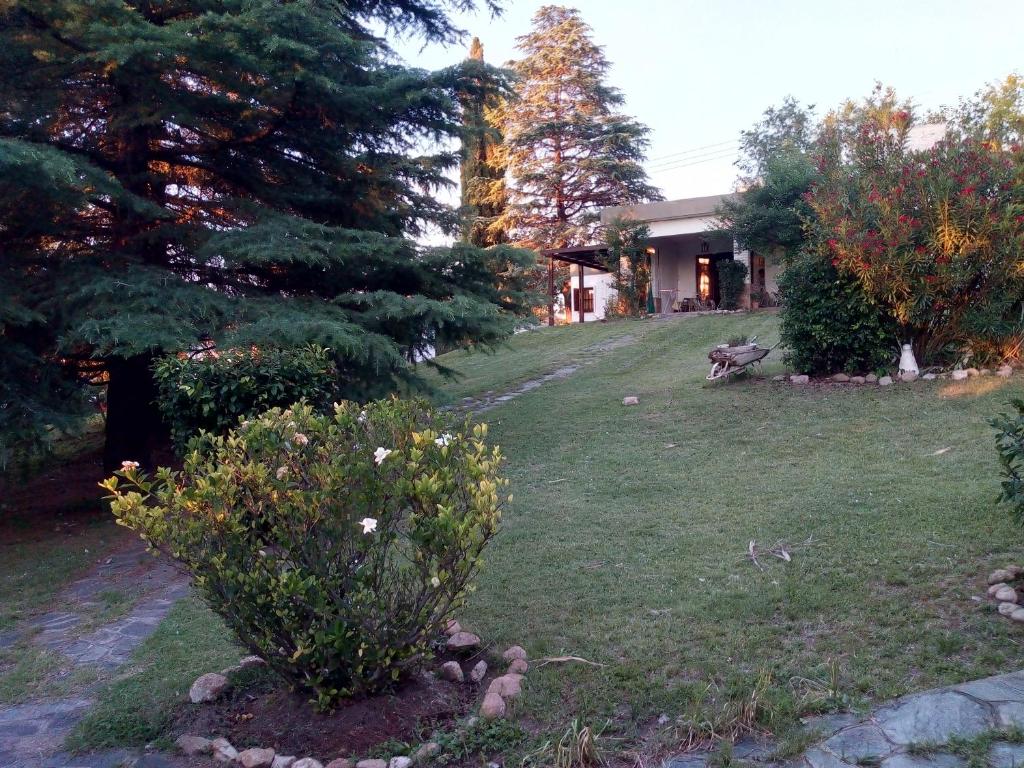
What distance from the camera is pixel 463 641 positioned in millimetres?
4277

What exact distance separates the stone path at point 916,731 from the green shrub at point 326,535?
1.27 m

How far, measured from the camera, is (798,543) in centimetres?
549

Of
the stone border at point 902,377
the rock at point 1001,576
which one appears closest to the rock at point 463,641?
the rock at point 1001,576

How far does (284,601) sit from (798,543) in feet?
11.9

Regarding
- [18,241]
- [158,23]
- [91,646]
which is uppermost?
[158,23]

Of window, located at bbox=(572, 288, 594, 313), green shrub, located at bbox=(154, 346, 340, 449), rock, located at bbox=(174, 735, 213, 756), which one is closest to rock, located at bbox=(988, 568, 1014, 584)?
rock, located at bbox=(174, 735, 213, 756)

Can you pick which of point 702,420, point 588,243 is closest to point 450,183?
point 702,420

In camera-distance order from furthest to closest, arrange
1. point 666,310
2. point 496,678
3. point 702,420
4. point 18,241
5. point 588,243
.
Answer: point 588,243 → point 666,310 → point 702,420 → point 18,241 → point 496,678

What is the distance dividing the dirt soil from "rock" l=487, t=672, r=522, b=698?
132 mm

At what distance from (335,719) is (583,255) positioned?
24.6m

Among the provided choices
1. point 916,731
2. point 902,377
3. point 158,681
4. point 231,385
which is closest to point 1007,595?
point 916,731

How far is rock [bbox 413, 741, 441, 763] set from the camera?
3.32m

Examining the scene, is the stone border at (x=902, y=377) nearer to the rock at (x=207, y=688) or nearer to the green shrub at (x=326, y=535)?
the green shrub at (x=326, y=535)

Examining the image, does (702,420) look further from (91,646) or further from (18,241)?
(18,241)
